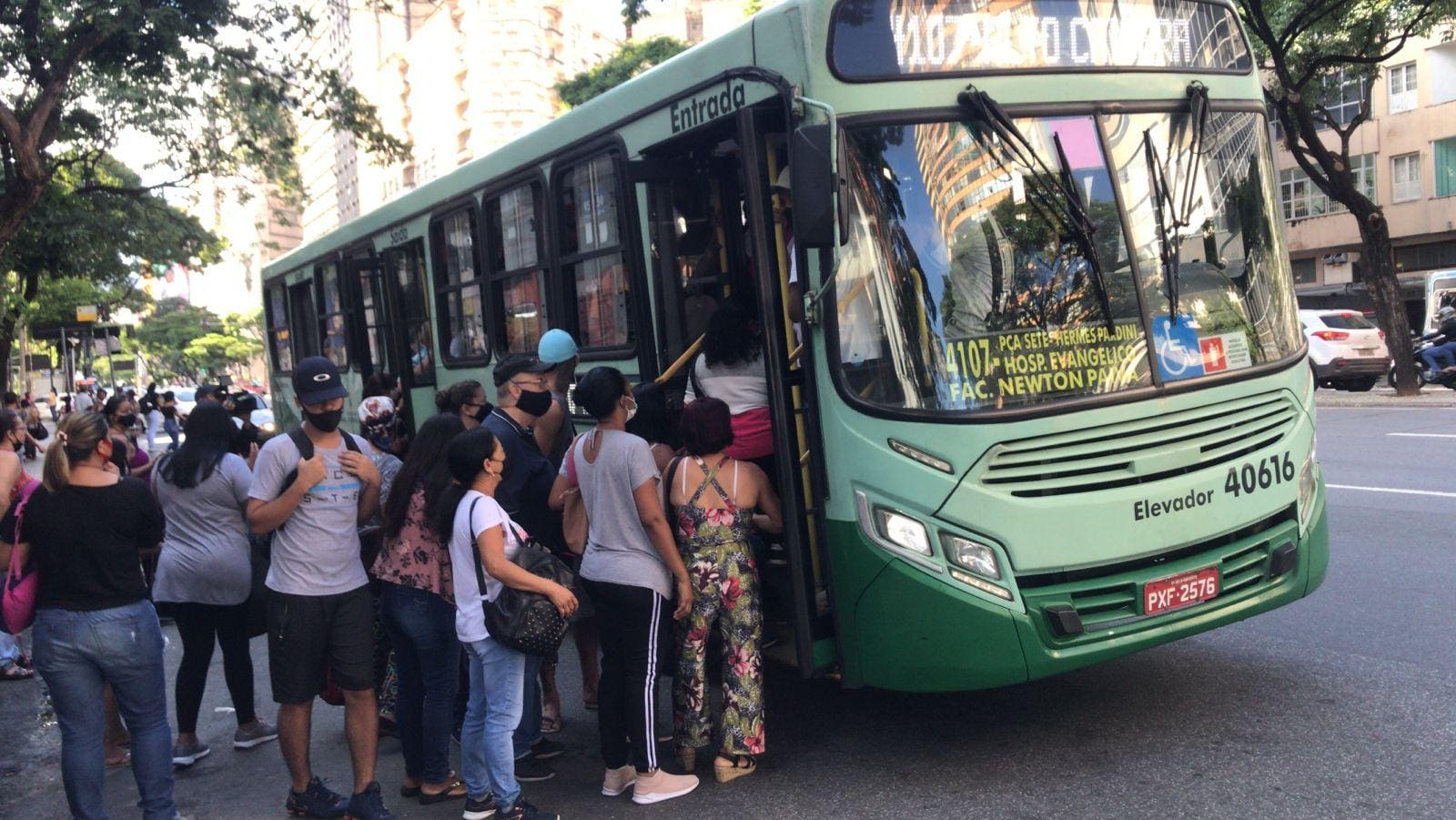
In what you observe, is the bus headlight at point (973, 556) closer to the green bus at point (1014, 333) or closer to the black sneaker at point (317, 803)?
the green bus at point (1014, 333)

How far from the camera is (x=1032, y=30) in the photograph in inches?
195

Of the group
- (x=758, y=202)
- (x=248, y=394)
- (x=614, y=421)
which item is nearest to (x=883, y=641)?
(x=614, y=421)

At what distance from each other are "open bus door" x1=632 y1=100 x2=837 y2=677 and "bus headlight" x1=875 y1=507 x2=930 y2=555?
0.31 m

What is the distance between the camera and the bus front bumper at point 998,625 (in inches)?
179

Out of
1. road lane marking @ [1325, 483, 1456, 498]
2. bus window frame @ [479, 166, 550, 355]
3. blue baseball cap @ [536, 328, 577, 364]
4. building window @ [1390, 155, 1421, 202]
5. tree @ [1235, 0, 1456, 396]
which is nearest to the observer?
blue baseball cap @ [536, 328, 577, 364]

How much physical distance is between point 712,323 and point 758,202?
76cm

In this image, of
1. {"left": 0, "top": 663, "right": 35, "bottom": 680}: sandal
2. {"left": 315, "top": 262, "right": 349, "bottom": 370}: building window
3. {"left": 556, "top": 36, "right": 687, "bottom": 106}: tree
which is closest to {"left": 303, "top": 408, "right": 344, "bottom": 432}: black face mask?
{"left": 0, "top": 663, "right": 35, "bottom": 680}: sandal

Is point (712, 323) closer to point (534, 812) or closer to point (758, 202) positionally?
point (758, 202)

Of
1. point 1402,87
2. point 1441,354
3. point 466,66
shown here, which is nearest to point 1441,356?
point 1441,354

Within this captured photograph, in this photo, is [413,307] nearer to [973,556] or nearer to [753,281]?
[753,281]

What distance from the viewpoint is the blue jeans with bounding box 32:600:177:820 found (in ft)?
14.5

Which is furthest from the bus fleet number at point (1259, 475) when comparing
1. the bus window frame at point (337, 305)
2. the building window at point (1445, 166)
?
the building window at point (1445, 166)

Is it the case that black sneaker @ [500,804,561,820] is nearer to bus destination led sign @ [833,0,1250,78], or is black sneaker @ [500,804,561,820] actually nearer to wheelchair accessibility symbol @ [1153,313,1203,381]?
wheelchair accessibility symbol @ [1153,313,1203,381]

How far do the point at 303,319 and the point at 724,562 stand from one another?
10.1 meters
